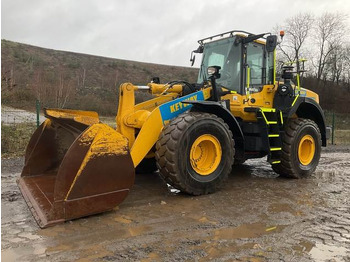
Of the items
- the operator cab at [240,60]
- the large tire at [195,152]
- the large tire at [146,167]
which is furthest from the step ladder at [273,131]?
the large tire at [146,167]

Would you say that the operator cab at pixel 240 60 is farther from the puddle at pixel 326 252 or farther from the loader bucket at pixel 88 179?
the puddle at pixel 326 252

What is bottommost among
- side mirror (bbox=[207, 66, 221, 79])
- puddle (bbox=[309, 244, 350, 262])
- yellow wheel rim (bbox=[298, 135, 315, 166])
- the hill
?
puddle (bbox=[309, 244, 350, 262])

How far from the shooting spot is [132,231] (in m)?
3.49

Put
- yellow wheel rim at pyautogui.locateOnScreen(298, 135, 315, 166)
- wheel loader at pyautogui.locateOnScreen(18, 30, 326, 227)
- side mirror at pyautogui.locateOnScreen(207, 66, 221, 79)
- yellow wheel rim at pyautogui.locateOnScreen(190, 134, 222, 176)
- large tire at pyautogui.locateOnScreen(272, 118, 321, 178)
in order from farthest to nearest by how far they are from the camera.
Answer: yellow wheel rim at pyautogui.locateOnScreen(298, 135, 315, 166) → large tire at pyautogui.locateOnScreen(272, 118, 321, 178) → side mirror at pyautogui.locateOnScreen(207, 66, 221, 79) → yellow wheel rim at pyautogui.locateOnScreen(190, 134, 222, 176) → wheel loader at pyautogui.locateOnScreen(18, 30, 326, 227)

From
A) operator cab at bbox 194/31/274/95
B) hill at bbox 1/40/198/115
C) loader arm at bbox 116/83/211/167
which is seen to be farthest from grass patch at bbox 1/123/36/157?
hill at bbox 1/40/198/115

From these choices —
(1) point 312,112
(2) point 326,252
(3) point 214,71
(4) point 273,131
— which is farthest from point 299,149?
(2) point 326,252

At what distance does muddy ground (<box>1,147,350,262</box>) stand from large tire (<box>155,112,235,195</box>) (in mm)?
253

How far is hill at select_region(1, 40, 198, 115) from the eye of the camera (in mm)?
29263

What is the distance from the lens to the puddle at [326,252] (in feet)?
9.89

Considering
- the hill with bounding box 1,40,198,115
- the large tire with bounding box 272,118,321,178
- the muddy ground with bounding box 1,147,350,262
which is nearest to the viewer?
the muddy ground with bounding box 1,147,350,262

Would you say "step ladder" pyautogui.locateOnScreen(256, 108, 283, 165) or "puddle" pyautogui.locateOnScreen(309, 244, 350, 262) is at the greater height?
"step ladder" pyautogui.locateOnScreen(256, 108, 283, 165)

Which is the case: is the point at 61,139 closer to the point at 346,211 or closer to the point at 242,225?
the point at 242,225

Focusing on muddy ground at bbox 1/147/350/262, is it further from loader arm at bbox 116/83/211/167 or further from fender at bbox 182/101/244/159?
fender at bbox 182/101/244/159

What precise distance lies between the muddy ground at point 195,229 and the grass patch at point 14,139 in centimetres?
336
